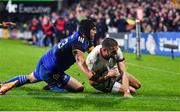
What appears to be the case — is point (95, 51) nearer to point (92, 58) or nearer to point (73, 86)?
point (92, 58)

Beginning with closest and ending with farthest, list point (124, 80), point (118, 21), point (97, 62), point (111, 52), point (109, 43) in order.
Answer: point (109, 43), point (111, 52), point (124, 80), point (97, 62), point (118, 21)

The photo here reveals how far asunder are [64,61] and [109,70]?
3.04 ft

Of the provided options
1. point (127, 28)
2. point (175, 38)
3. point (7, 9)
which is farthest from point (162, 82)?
point (7, 9)

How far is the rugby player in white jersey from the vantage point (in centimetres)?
1215

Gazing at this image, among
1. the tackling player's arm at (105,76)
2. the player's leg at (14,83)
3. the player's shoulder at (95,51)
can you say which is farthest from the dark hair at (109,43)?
the player's leg at (14,83)

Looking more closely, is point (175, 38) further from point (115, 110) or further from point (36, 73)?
point (115, 110)

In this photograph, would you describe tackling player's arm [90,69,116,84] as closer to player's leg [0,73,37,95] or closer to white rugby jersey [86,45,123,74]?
white rugby jersey [86,45,123,74]

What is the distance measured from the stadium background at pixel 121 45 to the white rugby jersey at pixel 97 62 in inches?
21.0

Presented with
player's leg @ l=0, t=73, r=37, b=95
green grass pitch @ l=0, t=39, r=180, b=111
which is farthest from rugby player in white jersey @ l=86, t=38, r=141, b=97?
player's leg @ l=0, t=73, r=37, b=95

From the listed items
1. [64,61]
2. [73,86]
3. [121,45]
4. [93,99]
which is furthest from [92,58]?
[121,45]

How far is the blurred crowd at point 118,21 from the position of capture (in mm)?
33559

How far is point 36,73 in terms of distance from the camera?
1310 centimetres

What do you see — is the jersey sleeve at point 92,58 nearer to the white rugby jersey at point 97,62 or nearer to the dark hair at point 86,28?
the white rugby jersey at point 97,62

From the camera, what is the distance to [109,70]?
42.1ft
